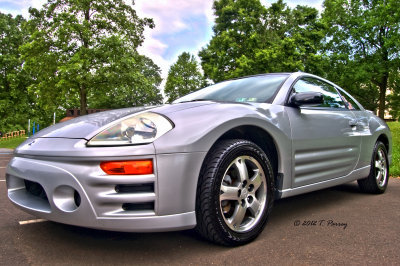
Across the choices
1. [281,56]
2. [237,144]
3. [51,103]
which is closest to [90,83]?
[51,103]

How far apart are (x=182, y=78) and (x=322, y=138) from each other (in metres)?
45.9

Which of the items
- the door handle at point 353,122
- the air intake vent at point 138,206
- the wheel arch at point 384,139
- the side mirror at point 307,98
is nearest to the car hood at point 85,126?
the air intake vent at point 138,206

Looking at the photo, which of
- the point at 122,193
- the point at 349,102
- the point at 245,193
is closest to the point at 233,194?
the point at 245,193

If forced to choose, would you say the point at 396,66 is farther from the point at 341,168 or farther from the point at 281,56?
the point at 341,168

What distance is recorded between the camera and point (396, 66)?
75.8 ft

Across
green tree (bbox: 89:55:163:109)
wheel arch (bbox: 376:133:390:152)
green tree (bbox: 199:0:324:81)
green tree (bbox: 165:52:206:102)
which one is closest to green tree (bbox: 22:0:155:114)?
green tree (bbox: 89:55:163:109)

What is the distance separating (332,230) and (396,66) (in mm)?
24854

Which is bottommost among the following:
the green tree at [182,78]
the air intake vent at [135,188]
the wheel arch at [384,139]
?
the air intake vent at [135,188]

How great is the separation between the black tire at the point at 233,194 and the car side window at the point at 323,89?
1039mm

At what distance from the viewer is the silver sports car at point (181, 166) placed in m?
1.84

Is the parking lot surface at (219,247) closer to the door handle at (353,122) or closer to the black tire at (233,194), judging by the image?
the black tire at (233,194)

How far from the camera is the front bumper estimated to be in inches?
72.1

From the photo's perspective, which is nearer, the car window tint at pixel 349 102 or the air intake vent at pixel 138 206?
the air intake vent at pixel 138 206

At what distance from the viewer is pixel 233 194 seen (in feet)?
7.04
